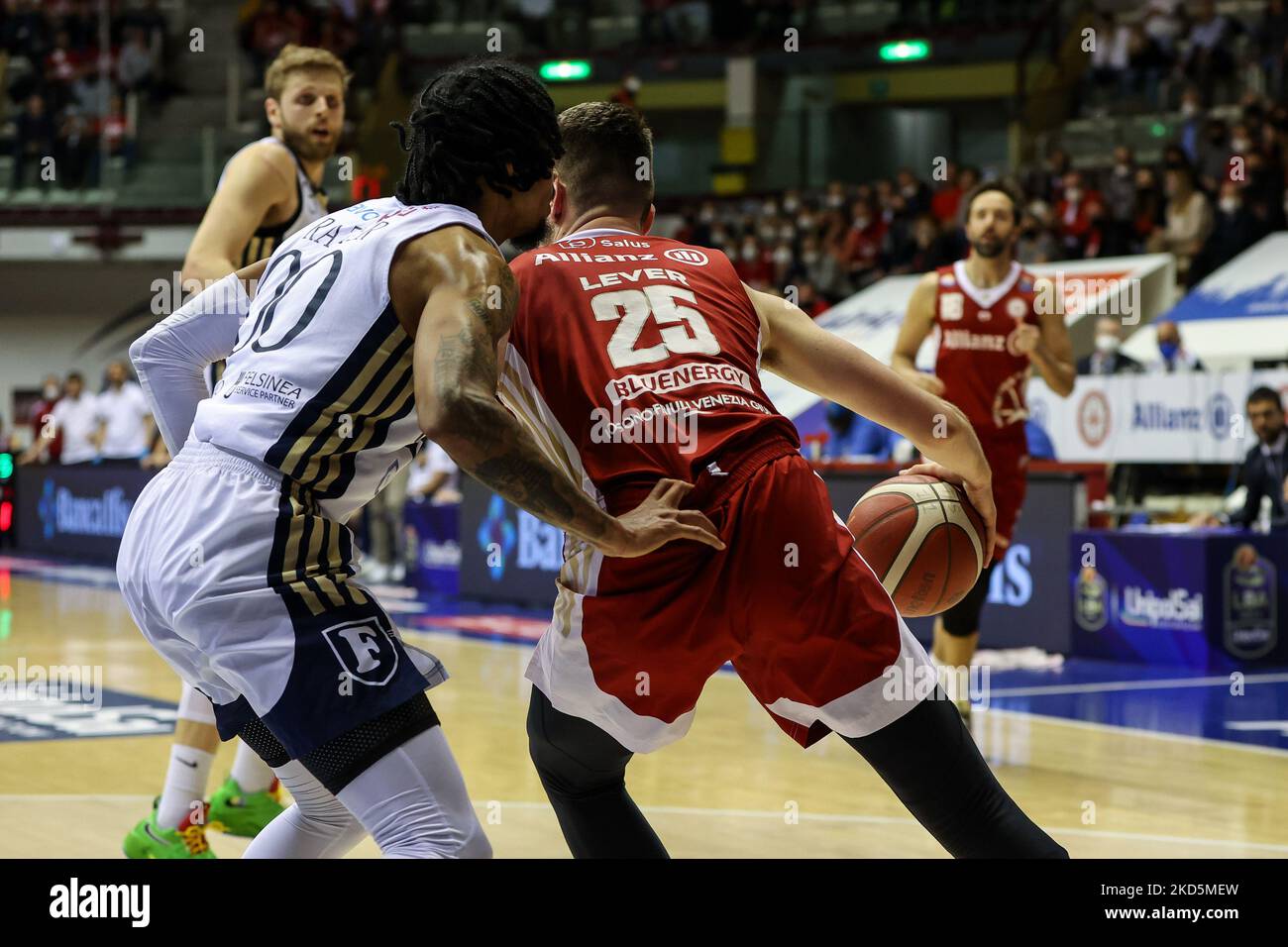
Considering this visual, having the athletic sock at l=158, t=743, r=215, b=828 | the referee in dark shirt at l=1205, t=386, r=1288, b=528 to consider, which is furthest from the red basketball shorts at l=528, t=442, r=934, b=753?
the referee in dark shirt at l=1205, t=386, r=1288, b=528

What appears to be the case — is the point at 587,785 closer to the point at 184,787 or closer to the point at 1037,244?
the point at 184,787

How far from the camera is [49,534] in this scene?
18.5m

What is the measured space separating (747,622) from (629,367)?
19.3 inches

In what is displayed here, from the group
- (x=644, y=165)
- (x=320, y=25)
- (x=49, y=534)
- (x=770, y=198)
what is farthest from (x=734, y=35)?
(x=644, y=165)

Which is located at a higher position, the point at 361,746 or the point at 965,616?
the point at 361,746

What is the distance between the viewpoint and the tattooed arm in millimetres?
2504

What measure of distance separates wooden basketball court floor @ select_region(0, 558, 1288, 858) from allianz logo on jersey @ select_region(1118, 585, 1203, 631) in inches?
17.9

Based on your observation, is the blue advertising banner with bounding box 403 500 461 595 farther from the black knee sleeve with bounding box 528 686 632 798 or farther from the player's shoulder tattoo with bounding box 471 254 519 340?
the player's shoulder tattoo with bounding box 471 254 519 340

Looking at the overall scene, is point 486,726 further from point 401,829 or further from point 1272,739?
point 401,829

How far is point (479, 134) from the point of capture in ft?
9.01

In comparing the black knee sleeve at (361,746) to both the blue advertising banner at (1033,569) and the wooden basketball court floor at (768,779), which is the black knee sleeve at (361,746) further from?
the blue advertising banner at (1033,569)

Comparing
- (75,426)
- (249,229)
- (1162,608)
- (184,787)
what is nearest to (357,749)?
(184,787)

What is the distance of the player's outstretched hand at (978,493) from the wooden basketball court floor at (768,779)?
4.80 feet

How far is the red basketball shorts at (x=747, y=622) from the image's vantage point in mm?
2771
